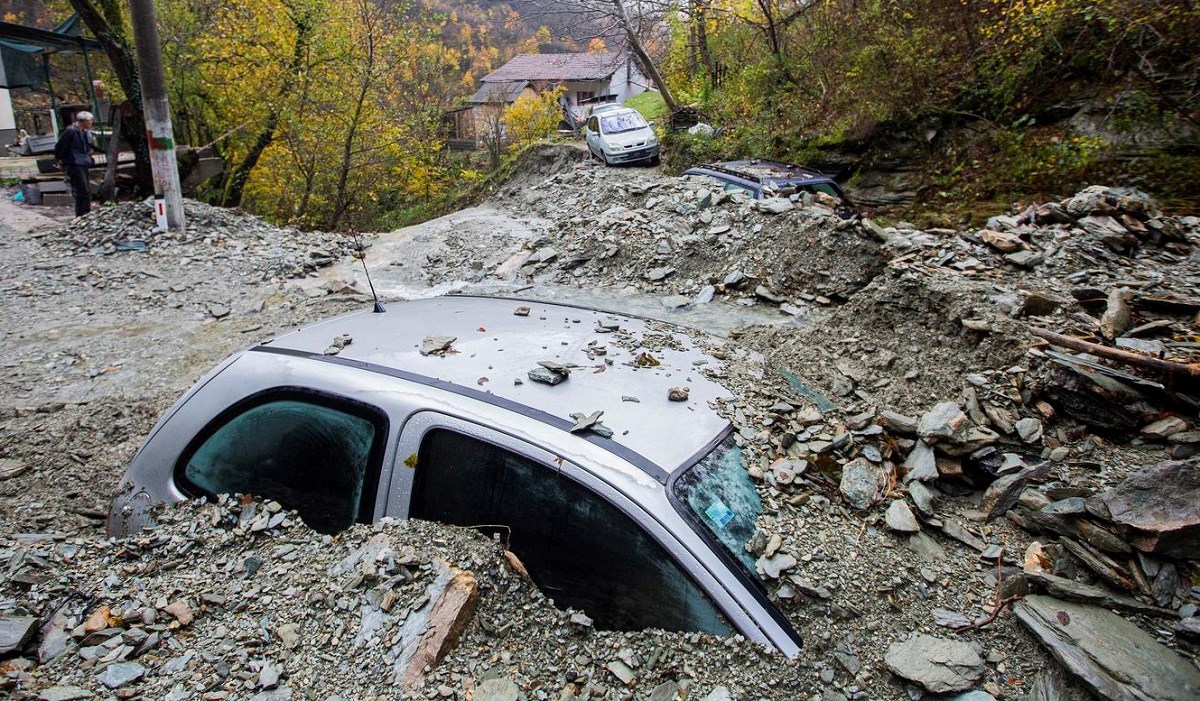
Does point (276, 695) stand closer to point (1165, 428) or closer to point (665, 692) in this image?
point (665, 692)

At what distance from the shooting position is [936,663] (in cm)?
190

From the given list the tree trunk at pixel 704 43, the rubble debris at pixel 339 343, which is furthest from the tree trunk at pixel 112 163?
the tree trunk at pixel 704 43

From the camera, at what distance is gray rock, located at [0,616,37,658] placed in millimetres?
1919

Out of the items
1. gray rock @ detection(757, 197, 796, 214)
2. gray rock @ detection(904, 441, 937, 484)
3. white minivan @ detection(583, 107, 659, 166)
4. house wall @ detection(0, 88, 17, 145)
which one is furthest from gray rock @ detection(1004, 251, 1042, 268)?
house wall @ detection(0, 88, 17, 145)

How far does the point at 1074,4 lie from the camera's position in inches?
404

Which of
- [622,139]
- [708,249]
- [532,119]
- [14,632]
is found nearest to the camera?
[14,632]

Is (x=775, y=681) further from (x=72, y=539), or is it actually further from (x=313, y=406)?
(x=72, y=539)

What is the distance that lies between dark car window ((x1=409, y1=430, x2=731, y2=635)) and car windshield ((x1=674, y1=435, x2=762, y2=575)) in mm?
192

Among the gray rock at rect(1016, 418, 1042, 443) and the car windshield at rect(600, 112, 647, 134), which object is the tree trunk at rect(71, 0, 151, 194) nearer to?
the car windshield at rect(600, 112, 647, 134)

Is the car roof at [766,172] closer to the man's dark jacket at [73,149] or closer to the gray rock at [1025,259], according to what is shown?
the gray rock at [1025,259]

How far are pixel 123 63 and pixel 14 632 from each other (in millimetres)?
12796

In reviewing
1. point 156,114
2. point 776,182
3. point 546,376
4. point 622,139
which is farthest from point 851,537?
point 622,139

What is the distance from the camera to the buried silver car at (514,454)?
77.0 inches

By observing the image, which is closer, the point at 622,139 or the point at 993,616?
the point at 993,616
